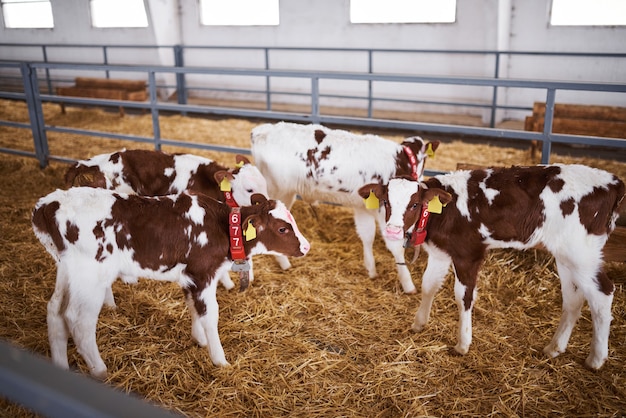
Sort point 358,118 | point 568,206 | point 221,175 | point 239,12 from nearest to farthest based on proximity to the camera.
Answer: point 568,206 < point 221,175 < point 358,118 < point 239,12

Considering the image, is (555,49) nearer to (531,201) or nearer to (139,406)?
(531,201)

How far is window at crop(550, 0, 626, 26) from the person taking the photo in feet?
31.4

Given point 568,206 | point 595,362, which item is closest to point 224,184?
point 568,206

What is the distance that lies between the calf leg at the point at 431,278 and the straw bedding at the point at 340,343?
0.34ft

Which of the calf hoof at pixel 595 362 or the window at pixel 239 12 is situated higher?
the window at pixel 239 12

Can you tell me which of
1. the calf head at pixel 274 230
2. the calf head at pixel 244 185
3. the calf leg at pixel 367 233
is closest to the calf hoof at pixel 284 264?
the calf leg at pixel 367 233

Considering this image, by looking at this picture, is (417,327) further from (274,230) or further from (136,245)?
(136,245)

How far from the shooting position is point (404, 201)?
124 inches

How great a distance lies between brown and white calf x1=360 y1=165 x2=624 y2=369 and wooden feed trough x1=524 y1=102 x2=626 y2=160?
4536 mm

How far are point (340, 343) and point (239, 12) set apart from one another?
11510 mm

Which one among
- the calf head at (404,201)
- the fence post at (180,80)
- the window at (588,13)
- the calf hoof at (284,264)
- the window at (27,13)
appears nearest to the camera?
the calf head at (404,201)

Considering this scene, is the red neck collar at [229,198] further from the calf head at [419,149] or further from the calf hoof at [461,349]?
the calf hoof at [461,349]

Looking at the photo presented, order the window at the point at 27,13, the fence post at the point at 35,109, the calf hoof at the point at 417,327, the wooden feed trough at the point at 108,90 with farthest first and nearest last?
1. the window at the point at 27,13
2. the wooden feed trough at the point at 108,90
3. the fence post at the point at 35,109
4. the calf hoof at the point at 417,327

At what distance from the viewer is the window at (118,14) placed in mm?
14250
